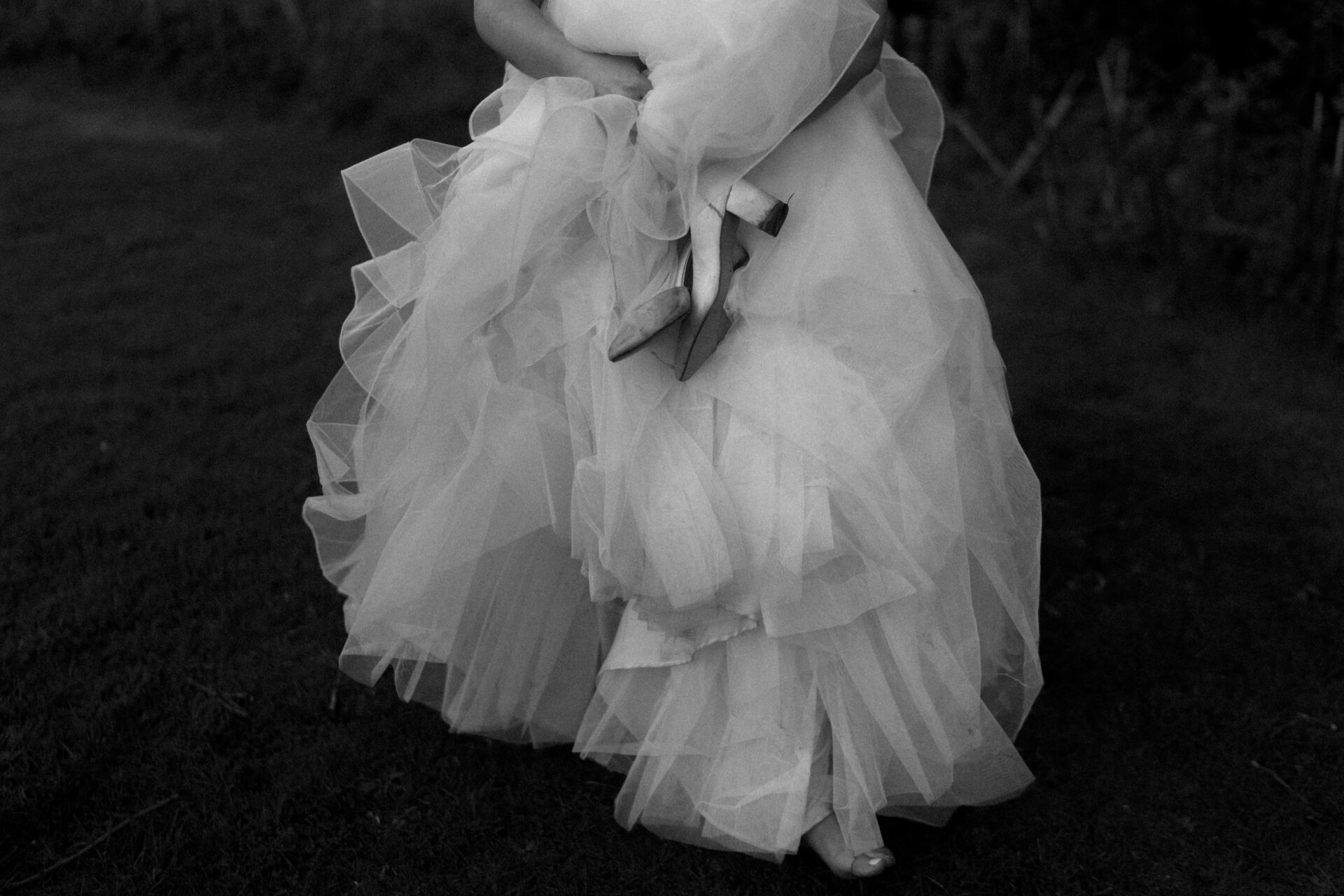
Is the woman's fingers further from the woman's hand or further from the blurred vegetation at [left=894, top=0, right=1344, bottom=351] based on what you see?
the blurred vegetation at [left=894, top=0, right=1344, bottom=351]

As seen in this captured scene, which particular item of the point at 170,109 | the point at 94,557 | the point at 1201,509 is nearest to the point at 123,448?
the point at 94,557

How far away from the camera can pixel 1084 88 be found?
6.56 metres

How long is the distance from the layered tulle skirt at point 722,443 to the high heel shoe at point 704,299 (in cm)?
6

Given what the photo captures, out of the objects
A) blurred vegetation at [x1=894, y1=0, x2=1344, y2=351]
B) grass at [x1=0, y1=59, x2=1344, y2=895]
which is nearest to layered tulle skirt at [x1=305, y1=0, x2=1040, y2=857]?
grass at [x1=0, y1=59, x2=1344, y2=895]

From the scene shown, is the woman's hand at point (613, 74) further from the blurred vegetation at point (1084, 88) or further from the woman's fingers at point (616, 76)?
the blurred vegetation at point (1084, 88)

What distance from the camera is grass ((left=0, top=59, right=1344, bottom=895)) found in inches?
108

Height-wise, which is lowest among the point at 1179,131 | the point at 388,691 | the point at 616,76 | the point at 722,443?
the point at 388,691

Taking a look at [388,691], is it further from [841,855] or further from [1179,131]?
[1179,131]

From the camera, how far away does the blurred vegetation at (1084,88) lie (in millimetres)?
5344

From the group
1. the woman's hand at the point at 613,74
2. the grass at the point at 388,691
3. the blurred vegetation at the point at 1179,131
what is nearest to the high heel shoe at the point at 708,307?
the woman's hand at the point at 613,74

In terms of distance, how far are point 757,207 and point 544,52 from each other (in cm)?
58

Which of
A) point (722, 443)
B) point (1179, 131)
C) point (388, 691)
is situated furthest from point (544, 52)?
point (1179, 131)

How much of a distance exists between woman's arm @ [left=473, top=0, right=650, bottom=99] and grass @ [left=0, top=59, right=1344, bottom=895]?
154cm

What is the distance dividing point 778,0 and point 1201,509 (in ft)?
8.53
